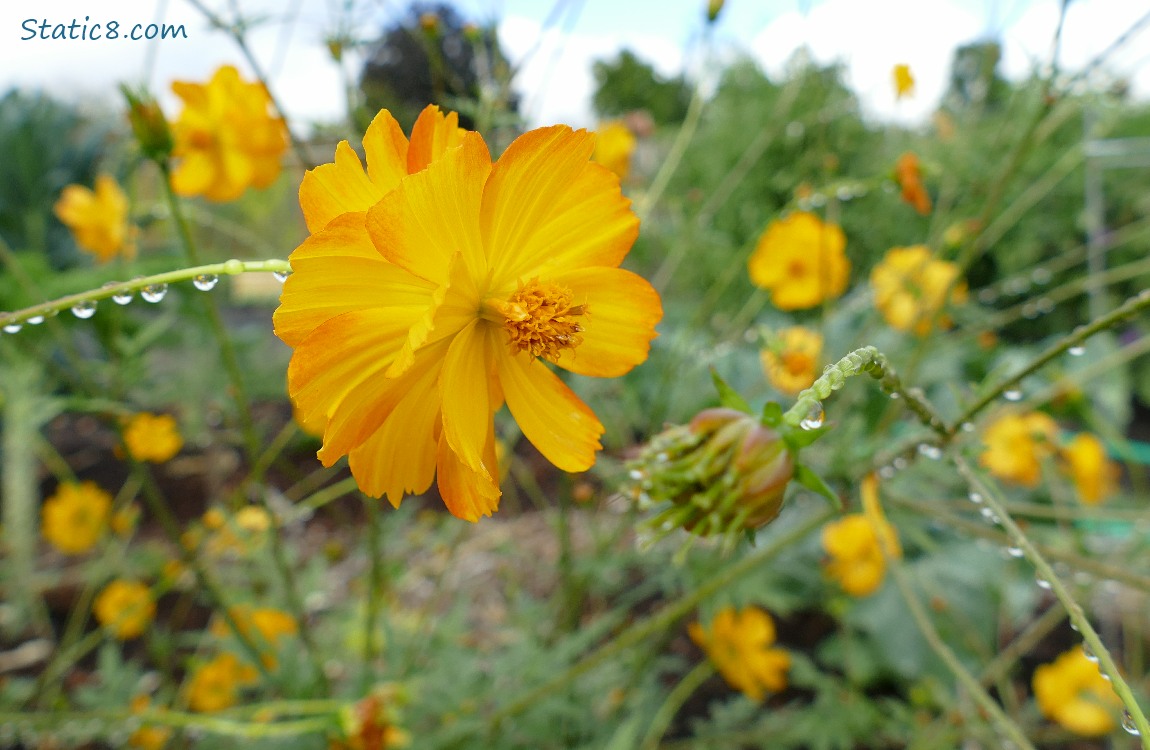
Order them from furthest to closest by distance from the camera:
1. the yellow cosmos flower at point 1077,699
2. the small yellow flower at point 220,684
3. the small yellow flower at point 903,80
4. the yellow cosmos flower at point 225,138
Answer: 1. the yellow cosmos flower at point 1077,699
2. the small yellow flower at point 220,684
3. the small yellow flower at point 903,80
4. the yellow cosmos flower at point 225,138

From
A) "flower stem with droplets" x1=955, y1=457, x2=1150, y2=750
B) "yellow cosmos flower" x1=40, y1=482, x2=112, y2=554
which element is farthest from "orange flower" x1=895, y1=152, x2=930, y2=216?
"yellow cosmos flower" x1=40, y1=482, x2=112, y2=554

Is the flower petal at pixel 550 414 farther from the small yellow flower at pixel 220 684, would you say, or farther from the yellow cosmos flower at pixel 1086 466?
the yellow cosmos flower at pixel 1086 466

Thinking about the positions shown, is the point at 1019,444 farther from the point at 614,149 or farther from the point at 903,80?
the point at 614,149

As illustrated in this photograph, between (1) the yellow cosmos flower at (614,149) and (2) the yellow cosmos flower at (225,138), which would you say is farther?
(1) the yellow cosmos flower at (614,149)

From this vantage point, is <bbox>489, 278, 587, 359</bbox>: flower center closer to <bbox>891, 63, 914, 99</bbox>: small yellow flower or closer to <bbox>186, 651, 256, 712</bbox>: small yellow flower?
<bbox>891, 63, 914, 99</bbox>: small yellow flower

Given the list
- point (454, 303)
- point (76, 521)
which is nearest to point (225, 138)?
point (454, 303)

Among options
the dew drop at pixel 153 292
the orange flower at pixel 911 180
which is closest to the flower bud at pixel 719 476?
the dew drop at pixel 153 292

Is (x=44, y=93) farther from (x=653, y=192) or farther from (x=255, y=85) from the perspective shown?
(x=653, y=192)
